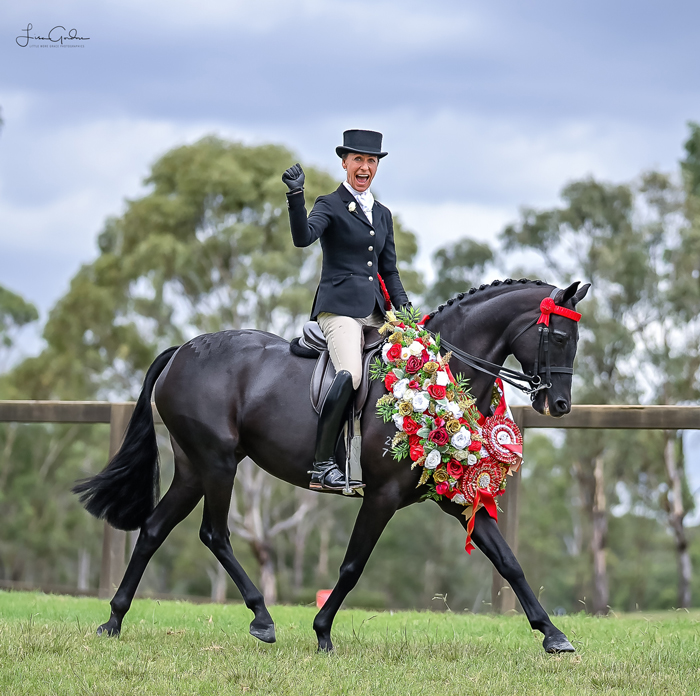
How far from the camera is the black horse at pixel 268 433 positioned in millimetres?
5172

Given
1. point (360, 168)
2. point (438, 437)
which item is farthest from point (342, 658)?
point (360, 168)

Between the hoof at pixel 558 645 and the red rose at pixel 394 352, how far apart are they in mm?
1834

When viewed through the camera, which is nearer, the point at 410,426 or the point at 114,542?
the point at 410,426

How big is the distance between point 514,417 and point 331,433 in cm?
229

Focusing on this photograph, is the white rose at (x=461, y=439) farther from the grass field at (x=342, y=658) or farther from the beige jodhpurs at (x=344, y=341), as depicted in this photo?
the grass field at (x=342, y=658)

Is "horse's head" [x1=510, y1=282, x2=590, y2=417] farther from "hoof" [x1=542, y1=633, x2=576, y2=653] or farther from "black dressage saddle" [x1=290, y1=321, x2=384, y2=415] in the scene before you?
"hoof" [x1=542, y1=633, x2=576, y2=653]

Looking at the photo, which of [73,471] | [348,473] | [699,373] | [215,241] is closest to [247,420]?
[348,473]

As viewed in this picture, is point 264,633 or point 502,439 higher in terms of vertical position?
point 502,439

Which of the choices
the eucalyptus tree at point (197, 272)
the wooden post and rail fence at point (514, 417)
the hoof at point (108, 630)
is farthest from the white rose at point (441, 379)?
the eucalyptus tree at point (197, 272)

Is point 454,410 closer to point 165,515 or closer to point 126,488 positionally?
point 165,515

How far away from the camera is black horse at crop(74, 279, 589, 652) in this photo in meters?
5.17

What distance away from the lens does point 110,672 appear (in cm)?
436

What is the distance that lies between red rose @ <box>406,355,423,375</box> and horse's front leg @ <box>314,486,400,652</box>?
686 mm

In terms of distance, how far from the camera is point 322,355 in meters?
5.54
